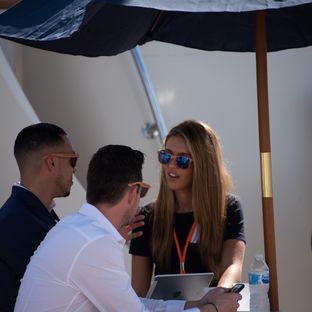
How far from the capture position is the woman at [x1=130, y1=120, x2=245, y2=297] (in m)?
3.44

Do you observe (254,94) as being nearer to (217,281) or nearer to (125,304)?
(217,281)

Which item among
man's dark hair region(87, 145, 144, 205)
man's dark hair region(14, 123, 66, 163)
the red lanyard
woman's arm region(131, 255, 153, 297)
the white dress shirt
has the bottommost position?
woman's arm region(131, 255, 153, 297)

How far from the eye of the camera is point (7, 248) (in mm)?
2760

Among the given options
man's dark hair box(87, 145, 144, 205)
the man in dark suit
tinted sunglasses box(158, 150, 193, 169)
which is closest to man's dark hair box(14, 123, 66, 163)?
the man in dark suit

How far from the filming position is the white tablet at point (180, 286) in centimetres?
300

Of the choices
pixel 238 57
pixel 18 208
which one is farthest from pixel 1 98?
pixel 18 208

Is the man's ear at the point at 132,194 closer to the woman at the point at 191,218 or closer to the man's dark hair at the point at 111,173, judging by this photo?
the man's dark hair at the point at 111,173

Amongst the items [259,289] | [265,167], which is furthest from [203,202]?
[259,289]

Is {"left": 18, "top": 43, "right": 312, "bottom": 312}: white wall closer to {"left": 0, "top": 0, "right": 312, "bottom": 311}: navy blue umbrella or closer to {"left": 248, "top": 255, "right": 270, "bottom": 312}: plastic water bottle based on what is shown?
{"left": 0, "top": 0, "right": 312, "bottom": 311}: navy blue umbrella

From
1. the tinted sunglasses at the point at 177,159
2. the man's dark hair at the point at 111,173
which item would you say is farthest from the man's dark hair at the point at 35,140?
the man's dark hair at the point at 111,173

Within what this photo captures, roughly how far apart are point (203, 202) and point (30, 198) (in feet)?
2.90

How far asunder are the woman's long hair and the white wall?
153cm

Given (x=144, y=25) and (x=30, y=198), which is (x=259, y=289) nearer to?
(x=30, y=198)

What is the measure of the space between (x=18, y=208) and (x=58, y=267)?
65cm
